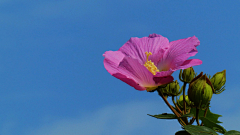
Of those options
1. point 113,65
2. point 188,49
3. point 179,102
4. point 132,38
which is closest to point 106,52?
point 113,65

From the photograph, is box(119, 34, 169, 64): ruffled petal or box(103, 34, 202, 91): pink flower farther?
box(119, 34, 169, 64): ruffled petal

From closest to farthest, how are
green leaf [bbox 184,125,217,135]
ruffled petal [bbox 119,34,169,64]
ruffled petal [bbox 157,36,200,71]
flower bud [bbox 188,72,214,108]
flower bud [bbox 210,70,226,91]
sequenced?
green leaf [bbox 184,125,217,135] → flower bud [bbox 188,72,214,108] → ruffled petal [bbox 157,36,200,71] → ruffled petal [bbox 119,34,169,64] → flower bud [bbox 210,70,226,91]

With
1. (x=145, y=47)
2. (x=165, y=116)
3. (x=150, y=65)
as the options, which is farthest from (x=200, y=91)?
(x=145, y=47)

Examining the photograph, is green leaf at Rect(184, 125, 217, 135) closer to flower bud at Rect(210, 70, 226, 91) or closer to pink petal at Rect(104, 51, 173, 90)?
pink petal at Rect(104, 51, 173, 90)

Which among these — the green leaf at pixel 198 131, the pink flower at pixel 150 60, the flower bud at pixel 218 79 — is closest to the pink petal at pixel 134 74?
the pink flower at pixel 150 60

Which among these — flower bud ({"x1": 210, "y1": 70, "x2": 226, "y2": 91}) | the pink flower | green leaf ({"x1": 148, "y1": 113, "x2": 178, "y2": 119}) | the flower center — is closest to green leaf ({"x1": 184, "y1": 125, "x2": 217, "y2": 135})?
green leaf ({"x1": 148, "y1": 113, "x2": 178, "y2": 119})

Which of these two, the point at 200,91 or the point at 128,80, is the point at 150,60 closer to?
the point at 128,80

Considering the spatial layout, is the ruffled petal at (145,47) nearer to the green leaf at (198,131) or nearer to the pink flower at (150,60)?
the pink flower at (150,60)

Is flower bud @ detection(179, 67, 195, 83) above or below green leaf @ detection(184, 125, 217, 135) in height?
above

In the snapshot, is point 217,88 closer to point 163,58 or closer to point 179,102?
point 179,102
